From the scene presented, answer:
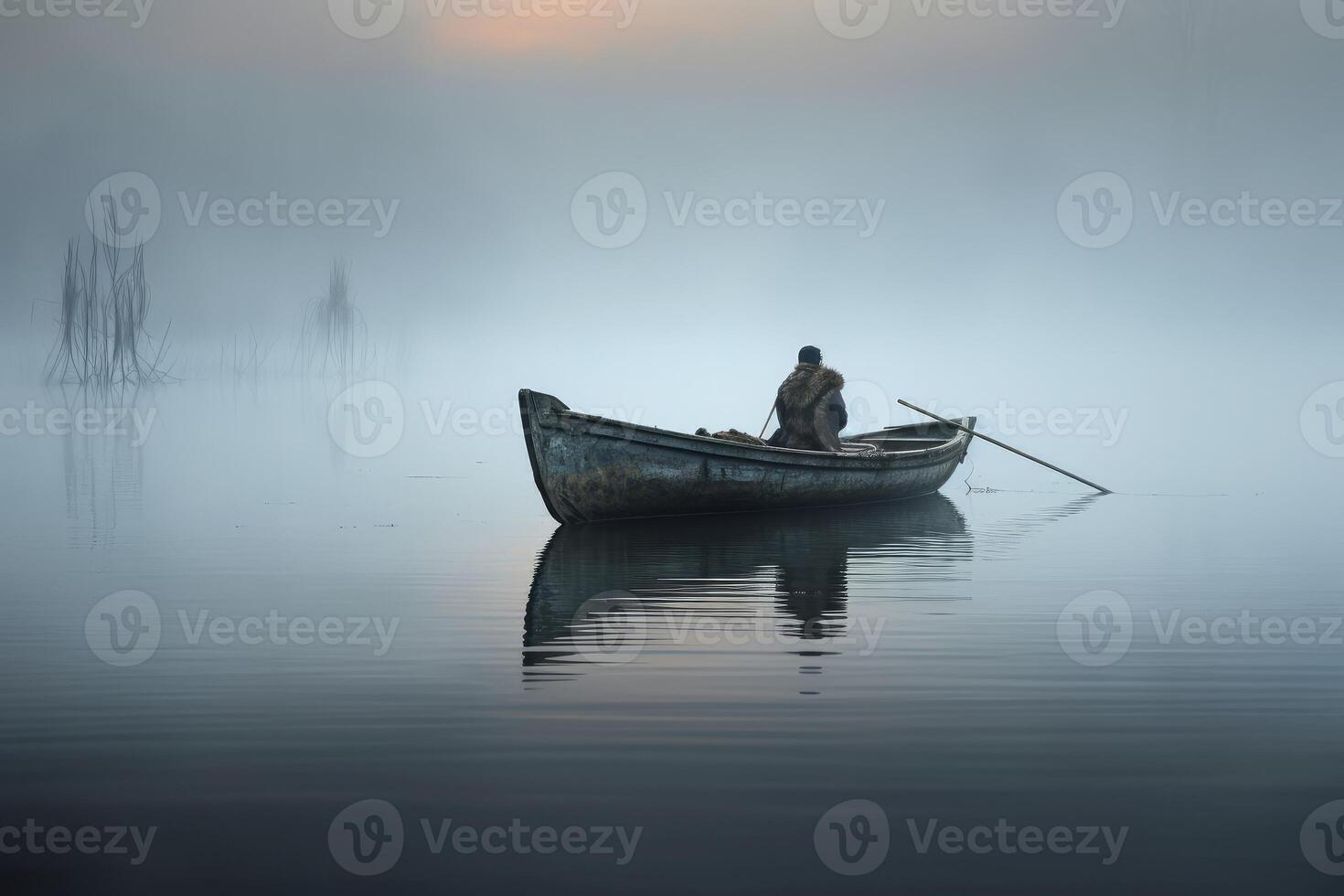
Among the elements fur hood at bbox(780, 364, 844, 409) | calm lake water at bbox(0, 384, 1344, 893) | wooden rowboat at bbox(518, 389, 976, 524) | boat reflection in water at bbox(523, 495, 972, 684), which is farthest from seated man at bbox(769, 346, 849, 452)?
calm lake water at bbox(0, 384, 1344, 893)

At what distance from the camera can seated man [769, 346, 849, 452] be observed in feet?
51.3

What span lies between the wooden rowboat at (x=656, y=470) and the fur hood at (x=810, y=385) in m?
0.86

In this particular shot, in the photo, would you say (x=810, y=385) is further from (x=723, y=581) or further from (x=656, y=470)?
(x=723, y=581)

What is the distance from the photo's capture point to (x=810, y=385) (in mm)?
15625

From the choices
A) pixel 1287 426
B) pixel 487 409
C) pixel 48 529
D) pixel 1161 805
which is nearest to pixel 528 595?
pixel 1161 805

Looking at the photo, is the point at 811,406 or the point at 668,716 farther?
the point at 811,406

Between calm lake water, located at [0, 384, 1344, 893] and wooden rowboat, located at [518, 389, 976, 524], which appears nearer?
calm lake water, located at [0, 384, 1344, 893]

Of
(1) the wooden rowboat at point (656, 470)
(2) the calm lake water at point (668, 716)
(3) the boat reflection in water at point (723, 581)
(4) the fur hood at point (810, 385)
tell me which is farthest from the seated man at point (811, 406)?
(2) the calm lake water at point (668, 716)

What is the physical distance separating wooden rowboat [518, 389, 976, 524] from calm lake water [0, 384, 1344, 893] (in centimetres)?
166

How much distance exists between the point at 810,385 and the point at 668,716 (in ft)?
33.9

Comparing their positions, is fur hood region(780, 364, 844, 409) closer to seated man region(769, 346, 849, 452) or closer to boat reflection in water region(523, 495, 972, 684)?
seated man region(769, 346, 849, 452)

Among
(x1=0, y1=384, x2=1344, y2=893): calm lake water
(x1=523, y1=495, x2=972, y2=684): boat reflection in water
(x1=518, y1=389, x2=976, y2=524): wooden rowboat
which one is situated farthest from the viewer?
(x1=518, y1=389, x2=976, y2=524): wooden rowboat

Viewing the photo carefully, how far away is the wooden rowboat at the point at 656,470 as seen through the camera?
13.5 metres

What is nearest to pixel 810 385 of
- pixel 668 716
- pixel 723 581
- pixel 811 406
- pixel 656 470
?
pixel 811 406
